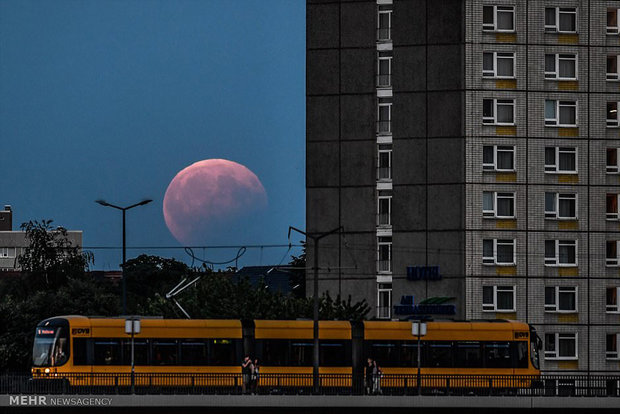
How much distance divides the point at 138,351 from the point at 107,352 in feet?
4.57

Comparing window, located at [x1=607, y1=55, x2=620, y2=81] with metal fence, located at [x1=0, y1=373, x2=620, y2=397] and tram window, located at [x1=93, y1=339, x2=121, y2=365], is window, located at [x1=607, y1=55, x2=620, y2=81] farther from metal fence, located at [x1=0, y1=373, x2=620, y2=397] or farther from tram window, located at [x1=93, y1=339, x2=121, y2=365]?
tram window, located at [x1=93, y1=339, x2=121, y2=365]

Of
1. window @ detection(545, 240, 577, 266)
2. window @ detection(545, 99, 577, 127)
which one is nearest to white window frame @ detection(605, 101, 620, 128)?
window @ detection(545, 99, 577, 127)

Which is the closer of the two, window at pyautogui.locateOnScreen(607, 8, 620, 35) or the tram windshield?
the tram windshield

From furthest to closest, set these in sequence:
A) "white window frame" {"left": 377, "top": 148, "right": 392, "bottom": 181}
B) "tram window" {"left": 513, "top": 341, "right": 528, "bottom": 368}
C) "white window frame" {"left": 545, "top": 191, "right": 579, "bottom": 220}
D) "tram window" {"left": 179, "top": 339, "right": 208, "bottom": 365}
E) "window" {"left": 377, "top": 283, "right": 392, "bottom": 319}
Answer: "white window frame" {"left": 377, "top": 148, "right": 392, "bottom": 181} → "window" {"left": 377, "top": 283, "right": 392, "bottom": 319} → "white window frame" {"left": 545, "top": 191, "right": 579, "bottom": 220} → "tram window" {"left": 513, "top": 341, "right": 528, "bottom": 368} → "tram window" {"left": 179, "top": 339, "right": 208, "bottom": 365}

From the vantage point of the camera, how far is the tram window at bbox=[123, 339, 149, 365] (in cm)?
5988

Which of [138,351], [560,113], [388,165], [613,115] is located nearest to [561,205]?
[560,113]

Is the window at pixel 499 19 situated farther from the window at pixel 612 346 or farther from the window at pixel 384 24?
the window at pixel 612 346

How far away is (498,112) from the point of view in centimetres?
8194

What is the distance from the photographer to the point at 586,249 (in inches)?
3206

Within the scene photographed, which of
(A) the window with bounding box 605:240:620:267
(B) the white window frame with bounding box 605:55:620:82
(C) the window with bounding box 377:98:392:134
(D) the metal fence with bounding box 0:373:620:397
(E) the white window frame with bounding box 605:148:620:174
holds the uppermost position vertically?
(B) the white window frame with bounding box 605:55:620:82

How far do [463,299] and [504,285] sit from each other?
2664 mm

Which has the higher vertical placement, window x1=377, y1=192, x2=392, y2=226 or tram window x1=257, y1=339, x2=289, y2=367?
window x1=377, y1=192, x2=392, y2=226

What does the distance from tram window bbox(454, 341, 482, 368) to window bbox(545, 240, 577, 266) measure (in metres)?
20.6
